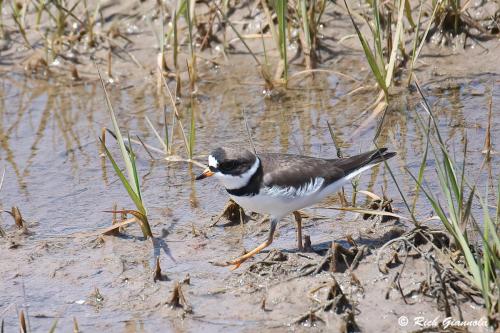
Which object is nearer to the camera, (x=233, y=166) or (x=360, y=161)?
(x=233, y=166)

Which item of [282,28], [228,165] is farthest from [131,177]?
[282,28]

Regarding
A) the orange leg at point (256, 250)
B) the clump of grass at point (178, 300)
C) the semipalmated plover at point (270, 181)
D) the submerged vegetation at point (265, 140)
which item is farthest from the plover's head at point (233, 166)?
the clump of grass at point (178, 300)

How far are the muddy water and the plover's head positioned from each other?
0.60m

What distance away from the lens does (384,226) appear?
641cm

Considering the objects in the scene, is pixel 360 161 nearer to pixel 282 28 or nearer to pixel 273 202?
pixel 273 202

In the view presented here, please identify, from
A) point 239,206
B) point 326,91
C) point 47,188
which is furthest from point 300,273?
point 326,91

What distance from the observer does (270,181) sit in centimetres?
615

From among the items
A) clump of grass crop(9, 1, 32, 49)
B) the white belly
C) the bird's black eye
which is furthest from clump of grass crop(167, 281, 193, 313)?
clump of grass crop(9, 1, 32, 49)

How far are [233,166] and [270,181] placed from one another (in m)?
0.28

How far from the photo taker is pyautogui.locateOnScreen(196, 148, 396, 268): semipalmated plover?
20.0ft

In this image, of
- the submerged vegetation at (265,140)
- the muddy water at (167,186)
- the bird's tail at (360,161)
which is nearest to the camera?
→ the submerged vegetation at (265,140)

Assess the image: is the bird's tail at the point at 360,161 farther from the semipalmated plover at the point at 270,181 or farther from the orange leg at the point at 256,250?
the orange leg at the point at 256,250

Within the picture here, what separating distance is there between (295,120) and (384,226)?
8.16 ft

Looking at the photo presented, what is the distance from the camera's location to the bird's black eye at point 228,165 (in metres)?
6.14
